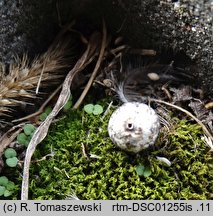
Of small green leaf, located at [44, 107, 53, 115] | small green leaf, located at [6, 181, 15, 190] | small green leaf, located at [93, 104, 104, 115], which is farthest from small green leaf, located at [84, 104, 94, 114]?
small green leaf, located at [6, 181, 15, 190]

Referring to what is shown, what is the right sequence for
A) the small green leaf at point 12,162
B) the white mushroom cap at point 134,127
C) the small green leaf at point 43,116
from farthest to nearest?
the small green leaf at point 43,116 < the small green leaf at point 12,162 < the white mushroom cap at point 134,127

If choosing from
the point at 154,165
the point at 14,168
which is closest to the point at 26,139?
the point at 14,168

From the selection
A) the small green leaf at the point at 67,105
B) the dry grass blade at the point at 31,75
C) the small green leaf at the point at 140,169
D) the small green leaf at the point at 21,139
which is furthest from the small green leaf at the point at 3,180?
the small green leaf at the point at 140,169

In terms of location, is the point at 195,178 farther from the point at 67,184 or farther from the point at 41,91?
the point at 41,91

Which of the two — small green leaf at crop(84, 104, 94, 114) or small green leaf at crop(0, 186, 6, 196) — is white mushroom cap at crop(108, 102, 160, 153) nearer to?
small green leaf at crop(84, 104, 94, 114)

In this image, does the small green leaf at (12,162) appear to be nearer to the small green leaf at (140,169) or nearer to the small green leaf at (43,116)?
the small green leaf at (43,116)

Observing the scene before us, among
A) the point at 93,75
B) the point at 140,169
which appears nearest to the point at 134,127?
the point at 140,169

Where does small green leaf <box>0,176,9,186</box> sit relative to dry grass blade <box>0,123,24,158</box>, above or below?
below
